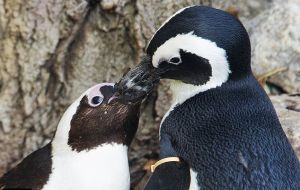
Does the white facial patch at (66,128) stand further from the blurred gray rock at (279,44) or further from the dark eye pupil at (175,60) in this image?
the blurred gray rock at (279,44)

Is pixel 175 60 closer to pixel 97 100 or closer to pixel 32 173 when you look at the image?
pixel 97 100

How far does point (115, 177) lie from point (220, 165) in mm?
675

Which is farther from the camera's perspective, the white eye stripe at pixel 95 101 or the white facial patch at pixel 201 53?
the white eye stripe at pixel 95 101

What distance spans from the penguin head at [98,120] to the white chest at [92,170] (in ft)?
0.11

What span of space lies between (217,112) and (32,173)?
889mm

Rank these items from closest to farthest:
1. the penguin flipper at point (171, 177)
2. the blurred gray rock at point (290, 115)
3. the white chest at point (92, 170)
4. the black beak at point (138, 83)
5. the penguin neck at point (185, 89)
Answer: the penguin flipper at point (171, 177) → the penguin neck at point (185, 89) → the black beak at point (138, 83) → the white chest at point (92, 170) → the blurred gray rock at point (290, 115)

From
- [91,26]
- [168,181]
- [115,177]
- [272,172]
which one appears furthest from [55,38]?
[272,172]

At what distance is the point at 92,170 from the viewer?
107 inches

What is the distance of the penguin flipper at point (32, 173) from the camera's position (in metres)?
2.74

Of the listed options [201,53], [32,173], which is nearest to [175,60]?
[201,53]

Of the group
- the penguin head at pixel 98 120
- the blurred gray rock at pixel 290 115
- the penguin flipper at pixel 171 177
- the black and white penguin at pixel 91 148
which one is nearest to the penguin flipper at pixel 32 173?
the black and white penguin at pixel 91 148

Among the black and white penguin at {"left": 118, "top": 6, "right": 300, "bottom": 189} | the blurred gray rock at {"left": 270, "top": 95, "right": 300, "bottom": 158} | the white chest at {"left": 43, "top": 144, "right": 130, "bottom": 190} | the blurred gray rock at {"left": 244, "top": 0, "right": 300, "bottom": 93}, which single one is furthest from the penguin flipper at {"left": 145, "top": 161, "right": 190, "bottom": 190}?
the blurred gray rock at {"left": 244, "top": 0, "right": 300, "bottom": 93}

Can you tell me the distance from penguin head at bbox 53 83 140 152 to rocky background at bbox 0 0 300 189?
49cm

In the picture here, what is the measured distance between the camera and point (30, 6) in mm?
3051
